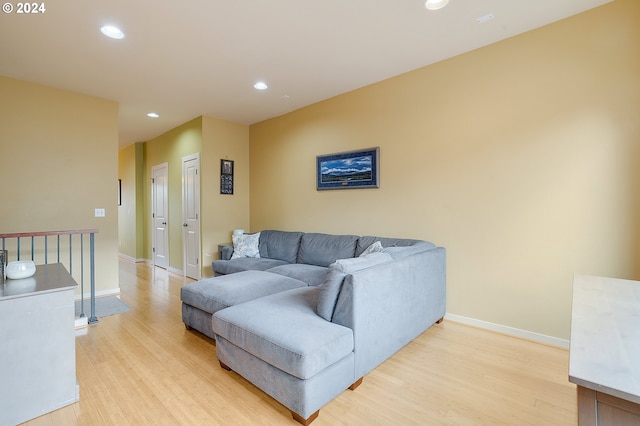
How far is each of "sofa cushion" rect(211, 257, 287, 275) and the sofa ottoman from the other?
0.82 metres

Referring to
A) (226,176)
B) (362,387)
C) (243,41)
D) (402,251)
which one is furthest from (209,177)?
(362,387)

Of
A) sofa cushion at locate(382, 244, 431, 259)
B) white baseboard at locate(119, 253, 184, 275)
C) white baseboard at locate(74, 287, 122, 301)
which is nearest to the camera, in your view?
sofa cushion at locate(382, 244, 431, 259)

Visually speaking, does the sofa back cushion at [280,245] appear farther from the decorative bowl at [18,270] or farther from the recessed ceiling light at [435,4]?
the recessed ceiling light at [435,4]

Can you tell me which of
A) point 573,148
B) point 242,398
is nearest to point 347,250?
point 242,398

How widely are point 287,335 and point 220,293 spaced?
116cm

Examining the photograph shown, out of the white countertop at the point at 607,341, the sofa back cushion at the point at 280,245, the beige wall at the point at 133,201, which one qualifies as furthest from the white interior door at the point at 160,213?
the white countertop at the point at 607,341

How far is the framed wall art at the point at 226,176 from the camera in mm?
5172

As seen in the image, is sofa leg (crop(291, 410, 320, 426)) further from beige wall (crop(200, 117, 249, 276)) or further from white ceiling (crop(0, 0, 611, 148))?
beige wall (crop(200, 117, 249, 276))

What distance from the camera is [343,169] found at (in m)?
4.07

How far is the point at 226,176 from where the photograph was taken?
5238 millimetres

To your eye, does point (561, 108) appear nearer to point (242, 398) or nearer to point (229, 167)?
point (242, 398)

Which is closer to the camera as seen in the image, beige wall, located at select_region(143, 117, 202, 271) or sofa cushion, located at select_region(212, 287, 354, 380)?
sofa cushion, located at select_region(212, 287, 354, 380)

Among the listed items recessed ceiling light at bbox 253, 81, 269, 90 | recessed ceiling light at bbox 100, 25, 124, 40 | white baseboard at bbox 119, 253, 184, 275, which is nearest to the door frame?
white baseboard at bbox 119, 253, 184, 275

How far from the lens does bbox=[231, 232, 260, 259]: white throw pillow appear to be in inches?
177
